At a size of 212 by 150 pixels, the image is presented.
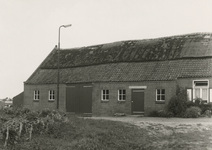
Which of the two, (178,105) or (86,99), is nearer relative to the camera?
(178,105)

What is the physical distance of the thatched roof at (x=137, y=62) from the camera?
86.6 ft

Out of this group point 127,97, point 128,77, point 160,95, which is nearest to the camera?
point 160,95

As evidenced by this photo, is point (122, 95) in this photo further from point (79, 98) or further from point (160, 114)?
point (79, 98)

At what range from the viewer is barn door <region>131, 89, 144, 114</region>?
87.4ft

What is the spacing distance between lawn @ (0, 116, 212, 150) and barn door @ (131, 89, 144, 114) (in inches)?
368

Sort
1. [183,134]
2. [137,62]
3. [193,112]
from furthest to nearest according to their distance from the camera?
[137,62] < [193,112] < [183,134]

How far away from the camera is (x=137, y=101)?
87.9 feet

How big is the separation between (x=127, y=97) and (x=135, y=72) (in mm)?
2481

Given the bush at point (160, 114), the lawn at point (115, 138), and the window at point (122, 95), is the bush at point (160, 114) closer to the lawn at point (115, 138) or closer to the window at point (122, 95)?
the window at point (122, 95)

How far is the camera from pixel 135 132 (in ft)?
51.8

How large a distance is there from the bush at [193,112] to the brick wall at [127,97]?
Answer: 2.66 meters

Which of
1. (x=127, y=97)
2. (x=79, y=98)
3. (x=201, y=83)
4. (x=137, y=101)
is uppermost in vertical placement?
(x=201, y=83)

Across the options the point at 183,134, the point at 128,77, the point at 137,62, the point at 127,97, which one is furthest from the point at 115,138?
the point at 137,62

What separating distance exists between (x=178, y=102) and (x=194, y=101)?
1.67 m
